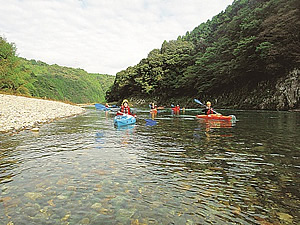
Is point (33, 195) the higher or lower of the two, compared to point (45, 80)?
lower

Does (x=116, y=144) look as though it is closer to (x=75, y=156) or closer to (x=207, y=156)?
(x=75, y=156)

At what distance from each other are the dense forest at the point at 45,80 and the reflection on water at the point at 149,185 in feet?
95.4

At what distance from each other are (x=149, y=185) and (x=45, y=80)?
340ft

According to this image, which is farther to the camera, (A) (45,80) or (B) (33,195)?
(A) (45,80)

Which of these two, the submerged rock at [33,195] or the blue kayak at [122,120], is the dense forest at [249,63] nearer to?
the blue kayak at [122,120]

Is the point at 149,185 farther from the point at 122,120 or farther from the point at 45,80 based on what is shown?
the point at 45,80

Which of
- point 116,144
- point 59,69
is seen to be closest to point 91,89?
point 59,69

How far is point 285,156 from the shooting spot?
18.2 ft

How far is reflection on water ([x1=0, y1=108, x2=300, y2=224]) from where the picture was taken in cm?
279

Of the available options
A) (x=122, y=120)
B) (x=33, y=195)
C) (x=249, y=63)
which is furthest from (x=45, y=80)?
(x=33, y=195)

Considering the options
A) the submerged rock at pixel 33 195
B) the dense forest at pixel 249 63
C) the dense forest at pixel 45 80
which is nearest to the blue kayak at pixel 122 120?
the submerged rock at pixel 33 195

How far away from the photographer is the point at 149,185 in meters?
3.78

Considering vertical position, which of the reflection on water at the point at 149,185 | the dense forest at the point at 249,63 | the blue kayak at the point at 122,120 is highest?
the dense forest at the point at 249,63

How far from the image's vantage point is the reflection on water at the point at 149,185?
279 centimetres
